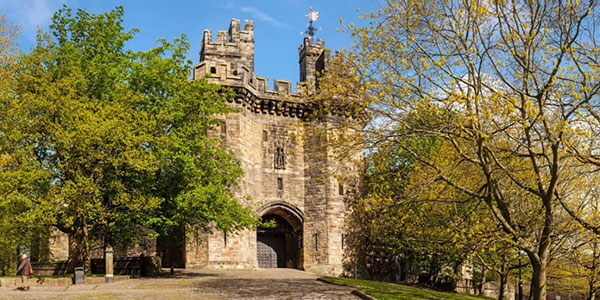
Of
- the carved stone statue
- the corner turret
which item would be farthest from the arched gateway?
the corner turret

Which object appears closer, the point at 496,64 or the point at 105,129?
the point at 496,64

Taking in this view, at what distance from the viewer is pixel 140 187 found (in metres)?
22.7

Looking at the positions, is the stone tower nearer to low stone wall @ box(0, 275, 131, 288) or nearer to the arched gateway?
the arched gateway

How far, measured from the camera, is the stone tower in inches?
1224

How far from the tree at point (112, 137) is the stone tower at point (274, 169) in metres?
4.66

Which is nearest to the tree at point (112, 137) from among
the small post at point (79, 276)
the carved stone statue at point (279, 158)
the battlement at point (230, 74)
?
the small post at point (79, 276)

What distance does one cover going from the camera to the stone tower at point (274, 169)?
31.1 meters

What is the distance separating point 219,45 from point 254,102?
4497 millimetres

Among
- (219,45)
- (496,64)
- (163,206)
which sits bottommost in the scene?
(163,206)

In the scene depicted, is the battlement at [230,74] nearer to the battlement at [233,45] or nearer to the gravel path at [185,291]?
the battlement at [233,45]

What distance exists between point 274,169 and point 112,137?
14.1 metres

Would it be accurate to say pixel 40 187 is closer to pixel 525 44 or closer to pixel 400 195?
pixel 400 195

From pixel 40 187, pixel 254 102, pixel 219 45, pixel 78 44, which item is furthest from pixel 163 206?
pixel 219 45

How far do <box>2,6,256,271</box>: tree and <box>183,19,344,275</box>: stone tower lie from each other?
4.66 meters
